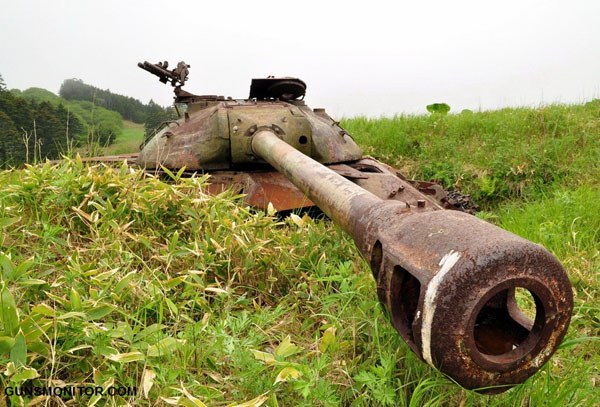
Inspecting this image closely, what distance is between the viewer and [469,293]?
1.19m

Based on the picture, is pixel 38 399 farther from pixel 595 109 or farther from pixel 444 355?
pixel 595 109

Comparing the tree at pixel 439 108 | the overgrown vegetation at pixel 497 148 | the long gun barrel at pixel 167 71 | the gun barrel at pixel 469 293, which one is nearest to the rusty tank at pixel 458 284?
the gun barrel at pixel 469 293

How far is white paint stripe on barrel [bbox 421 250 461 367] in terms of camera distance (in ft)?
3.99

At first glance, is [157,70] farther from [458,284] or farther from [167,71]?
[458,284]

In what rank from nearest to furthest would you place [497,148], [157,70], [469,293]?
[469,293], [157,70], [497,148]

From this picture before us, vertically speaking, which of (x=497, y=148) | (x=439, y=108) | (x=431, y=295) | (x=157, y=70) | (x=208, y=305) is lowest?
(x=208, y=305)

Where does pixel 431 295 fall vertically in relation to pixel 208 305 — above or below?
above

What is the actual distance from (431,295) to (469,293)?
0.31 feet

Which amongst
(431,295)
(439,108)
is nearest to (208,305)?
(431,295)

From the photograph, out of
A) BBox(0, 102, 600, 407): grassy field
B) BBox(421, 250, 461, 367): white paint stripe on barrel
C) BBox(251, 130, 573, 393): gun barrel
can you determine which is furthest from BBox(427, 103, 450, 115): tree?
BBox(421, 250, 461, 367): white paint stripe on barrel

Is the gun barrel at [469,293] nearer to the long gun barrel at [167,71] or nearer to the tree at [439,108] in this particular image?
the long gun barrel at [167,71]

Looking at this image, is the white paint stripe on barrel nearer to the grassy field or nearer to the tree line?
the grassy field

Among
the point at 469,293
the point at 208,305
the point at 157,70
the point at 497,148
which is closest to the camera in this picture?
the point at 469,293

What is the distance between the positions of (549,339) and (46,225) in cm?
226
